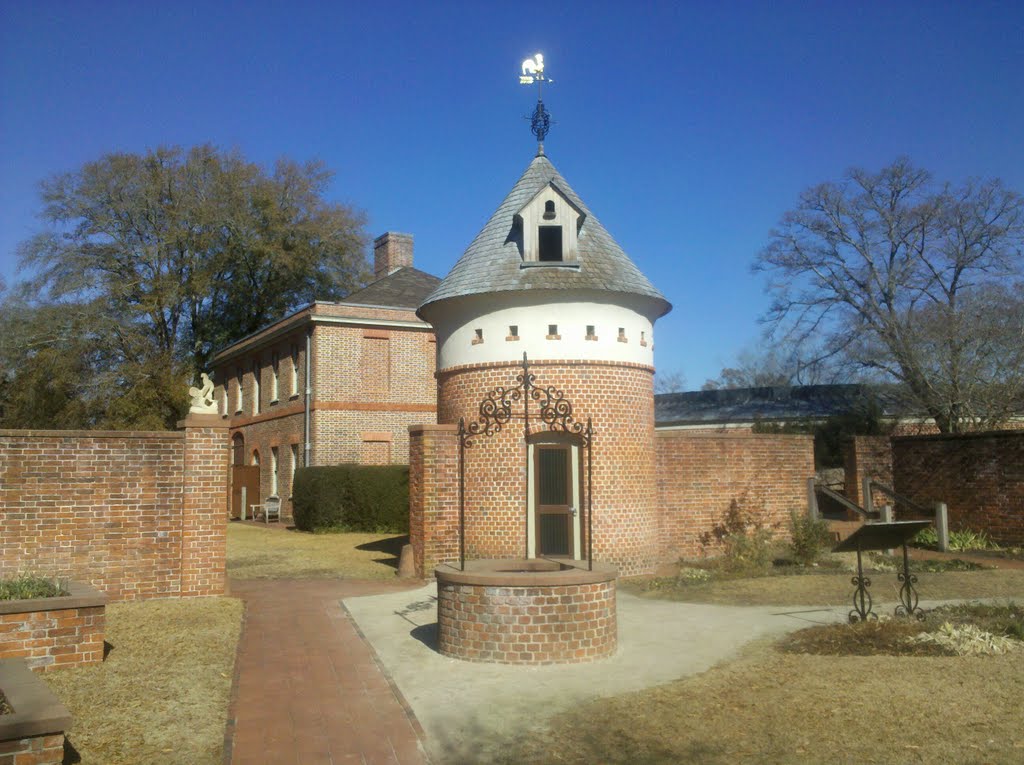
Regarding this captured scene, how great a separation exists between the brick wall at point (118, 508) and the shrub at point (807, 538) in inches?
402

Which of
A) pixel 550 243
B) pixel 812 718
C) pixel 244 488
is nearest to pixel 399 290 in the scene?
pixel 244 488

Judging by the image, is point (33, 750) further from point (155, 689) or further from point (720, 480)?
point (720, 480)

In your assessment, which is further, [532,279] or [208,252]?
[208,252]

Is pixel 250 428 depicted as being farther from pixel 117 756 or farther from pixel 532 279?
pixel 117 756

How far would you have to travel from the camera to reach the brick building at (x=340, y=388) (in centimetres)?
2761

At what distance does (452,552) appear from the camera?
14.9 meters

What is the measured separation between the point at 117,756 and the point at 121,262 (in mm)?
34518

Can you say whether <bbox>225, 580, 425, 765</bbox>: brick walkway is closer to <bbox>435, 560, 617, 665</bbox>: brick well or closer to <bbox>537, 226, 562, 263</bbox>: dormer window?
<bbox>435, 560, 617, 665</bbox>: brick well

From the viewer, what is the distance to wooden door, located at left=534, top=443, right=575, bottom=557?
49.0 ft

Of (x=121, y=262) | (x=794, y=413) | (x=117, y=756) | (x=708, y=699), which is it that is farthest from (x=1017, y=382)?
(x=121, y=262)

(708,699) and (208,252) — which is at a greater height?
(208,252)

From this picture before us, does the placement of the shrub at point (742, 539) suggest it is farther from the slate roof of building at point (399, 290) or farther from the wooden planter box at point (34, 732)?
the slate roof of building at point (399, 290)

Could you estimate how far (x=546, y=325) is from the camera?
1509cm

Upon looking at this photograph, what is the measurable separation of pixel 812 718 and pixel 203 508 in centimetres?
870
